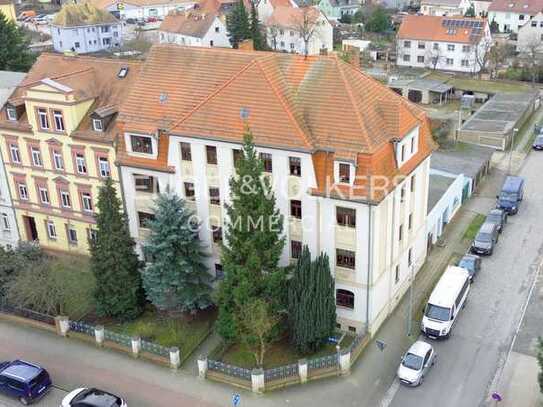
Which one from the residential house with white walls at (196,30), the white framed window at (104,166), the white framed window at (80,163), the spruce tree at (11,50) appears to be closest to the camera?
the white framed window at (104,166)

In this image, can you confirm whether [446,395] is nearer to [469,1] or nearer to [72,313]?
[72,313]

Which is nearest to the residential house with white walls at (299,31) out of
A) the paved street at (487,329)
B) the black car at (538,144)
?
the black car at (538,144)

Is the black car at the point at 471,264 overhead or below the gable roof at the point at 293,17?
below

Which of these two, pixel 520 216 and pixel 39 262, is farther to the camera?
pixel 520 216

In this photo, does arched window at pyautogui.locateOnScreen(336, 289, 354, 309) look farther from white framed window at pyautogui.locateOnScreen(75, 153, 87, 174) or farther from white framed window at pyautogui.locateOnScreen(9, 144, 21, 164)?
white framed window at pyautogui.locateOnScreen(9, 144, 21, 164)

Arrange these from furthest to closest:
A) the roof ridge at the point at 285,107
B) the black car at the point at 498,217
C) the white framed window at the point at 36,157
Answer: the black car at the point at 498,217, the white framed window at the point at 36,157, the roof ridge at the point at 285,107

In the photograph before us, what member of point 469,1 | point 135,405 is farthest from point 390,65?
point 135,405

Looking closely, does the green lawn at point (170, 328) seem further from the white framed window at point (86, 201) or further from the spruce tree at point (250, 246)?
the white framed window at point (86, 201)

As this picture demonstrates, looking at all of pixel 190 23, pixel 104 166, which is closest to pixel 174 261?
pixel 104 166
